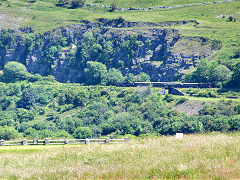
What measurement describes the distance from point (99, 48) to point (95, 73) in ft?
61.1

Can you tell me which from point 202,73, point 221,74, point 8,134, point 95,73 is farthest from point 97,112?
point 221,74

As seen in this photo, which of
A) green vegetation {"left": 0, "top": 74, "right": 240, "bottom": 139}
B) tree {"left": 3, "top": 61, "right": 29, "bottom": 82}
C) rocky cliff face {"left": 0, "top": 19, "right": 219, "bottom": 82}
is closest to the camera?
green vegetation {"left": 0, "top": 74, "right": 240, "bottom": 139}

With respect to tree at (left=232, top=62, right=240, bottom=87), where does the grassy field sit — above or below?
above

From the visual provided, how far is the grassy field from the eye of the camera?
33.3 meters

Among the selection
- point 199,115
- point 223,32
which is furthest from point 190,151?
point 223,32

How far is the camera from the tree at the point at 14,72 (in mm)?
180125

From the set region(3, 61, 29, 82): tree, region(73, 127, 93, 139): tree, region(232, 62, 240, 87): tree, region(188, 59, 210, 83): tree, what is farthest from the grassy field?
region(3, 61, 29, 82): tree

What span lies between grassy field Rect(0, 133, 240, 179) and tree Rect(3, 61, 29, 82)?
141 meters

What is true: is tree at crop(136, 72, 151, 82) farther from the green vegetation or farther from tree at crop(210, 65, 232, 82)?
tree at crop(210, 65, 232, 82)

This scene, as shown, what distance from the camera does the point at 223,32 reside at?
164250 mm

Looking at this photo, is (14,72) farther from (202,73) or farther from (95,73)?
(202,73)

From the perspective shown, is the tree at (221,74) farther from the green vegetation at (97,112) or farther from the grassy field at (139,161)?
the grassy field at (139,161)

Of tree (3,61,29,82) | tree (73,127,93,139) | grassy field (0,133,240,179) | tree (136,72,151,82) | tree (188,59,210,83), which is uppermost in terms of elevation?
grassy field (0,133,240,179)

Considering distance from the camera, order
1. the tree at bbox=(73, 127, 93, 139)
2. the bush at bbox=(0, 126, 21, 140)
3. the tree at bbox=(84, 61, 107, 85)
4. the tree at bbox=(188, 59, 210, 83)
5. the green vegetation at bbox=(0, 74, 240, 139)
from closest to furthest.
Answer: the bush at bbox=(0, 126, 21, 140), the green vegetation at bbox=(0, 74, 240, 139), the tree at bbox=(73, 127, 93, 139), the tree at bbox=(188, 59, 210, 83), the tree at bbox=(84, 61, 107, 85)
